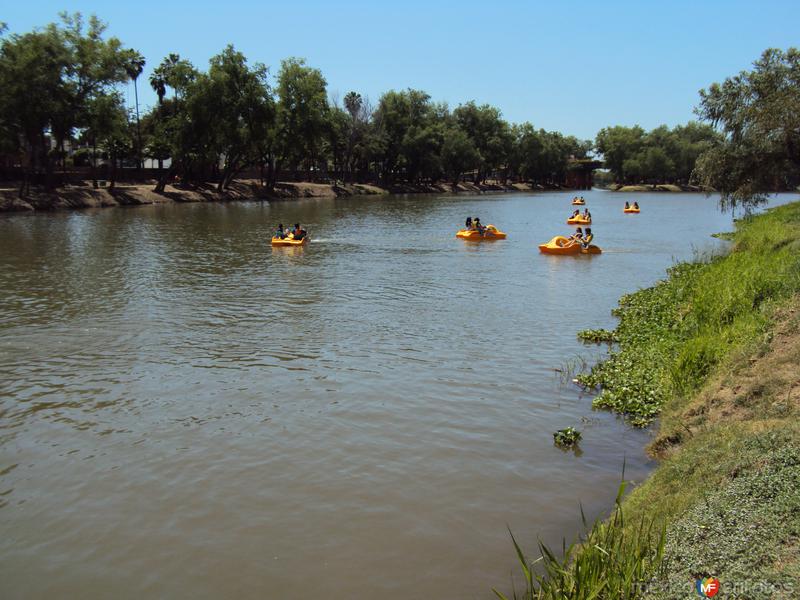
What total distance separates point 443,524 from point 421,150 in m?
100

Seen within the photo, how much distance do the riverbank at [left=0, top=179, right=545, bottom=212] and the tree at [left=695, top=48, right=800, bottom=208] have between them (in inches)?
1928

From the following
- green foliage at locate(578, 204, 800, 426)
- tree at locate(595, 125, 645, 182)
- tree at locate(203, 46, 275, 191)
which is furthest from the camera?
tree at locate(595, 125, 645, 182)

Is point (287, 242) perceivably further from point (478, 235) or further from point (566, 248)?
point (566, 248)

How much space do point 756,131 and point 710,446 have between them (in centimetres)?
2350

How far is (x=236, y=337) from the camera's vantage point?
1462cm

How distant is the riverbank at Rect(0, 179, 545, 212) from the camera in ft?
179

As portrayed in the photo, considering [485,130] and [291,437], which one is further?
[485,130]

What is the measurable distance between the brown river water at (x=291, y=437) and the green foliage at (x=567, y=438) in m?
0.12

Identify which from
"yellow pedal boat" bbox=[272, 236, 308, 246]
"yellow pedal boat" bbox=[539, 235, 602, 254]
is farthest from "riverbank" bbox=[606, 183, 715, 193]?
"yellow pedal boat" bbox=[272, 236, 308, 246]

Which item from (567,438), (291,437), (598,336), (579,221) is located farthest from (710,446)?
(579,221)

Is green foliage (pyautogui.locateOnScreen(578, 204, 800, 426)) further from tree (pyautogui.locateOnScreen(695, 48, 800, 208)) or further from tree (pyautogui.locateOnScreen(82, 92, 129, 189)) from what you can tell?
tree (pyautogui.locateOnScreen(82, 92, 129, 189))

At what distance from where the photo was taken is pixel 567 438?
898 centimetres

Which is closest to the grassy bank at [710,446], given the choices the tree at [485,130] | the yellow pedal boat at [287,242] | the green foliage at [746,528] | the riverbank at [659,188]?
the green foliage at [746,528]

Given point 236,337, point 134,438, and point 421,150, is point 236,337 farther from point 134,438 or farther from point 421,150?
point 421,150
